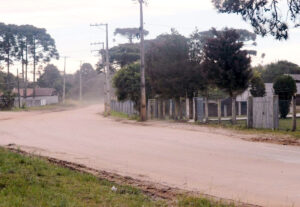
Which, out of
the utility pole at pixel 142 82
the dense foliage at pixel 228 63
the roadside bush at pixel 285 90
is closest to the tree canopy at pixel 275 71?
the roadside bush at pixel 285 90

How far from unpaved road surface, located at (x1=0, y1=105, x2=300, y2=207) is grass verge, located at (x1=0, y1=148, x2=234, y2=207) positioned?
4.10ft

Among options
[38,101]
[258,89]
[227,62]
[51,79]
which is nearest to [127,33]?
[38,101]

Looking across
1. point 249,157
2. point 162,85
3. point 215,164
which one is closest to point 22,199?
point 215,164

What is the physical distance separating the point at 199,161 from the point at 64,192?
5273 mm

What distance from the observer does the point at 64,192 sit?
319 inches

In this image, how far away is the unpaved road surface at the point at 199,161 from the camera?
29.3 ft

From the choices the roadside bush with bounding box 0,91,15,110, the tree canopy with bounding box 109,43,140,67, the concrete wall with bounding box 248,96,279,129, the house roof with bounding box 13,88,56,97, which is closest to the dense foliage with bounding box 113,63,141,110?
the tree canopy with bounding box 109,43,140,67

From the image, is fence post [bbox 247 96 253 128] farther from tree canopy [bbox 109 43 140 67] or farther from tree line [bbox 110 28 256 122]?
tree canopy [bbox 109 43 140 67]

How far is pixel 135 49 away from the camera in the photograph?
64.4 m

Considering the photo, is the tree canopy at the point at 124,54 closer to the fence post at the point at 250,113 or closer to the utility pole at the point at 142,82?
the utility pole at the point at 142,82

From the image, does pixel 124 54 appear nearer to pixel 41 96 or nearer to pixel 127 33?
pixel 127 33

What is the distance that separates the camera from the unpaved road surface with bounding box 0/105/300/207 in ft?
29.3

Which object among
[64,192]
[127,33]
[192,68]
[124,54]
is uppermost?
[127,33]

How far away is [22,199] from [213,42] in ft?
70.3
